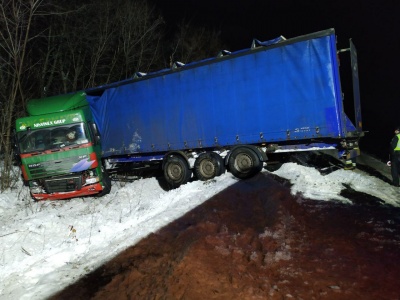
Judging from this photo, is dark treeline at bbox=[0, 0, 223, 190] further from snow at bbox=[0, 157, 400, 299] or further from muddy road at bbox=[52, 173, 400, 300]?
muddy road at bbox=[52, 173, 400, 300]

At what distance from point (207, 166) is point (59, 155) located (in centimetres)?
429

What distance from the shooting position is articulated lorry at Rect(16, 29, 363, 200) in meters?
8.16

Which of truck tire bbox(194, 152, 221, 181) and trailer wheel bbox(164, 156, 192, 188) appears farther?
trailer wheel bbox(164, 156, 192, 188)

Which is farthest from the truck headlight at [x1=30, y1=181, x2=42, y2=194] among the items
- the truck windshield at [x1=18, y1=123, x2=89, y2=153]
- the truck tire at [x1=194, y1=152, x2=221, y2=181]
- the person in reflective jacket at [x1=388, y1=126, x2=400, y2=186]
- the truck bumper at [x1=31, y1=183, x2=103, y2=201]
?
the person in reflective jacket at [x1=388, y1=126, x2=400, y2=186]

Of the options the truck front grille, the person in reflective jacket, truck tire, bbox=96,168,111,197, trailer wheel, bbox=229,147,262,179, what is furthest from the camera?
truck tire, bbox=96,168,111,197

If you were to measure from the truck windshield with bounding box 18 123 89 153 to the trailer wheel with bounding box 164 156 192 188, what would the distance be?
2.56m

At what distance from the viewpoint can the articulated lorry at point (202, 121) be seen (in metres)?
8.16

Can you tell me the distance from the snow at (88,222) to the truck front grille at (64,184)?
0.40 meters

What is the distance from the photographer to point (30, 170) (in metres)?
9.96

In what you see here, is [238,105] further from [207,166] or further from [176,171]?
[176,171]

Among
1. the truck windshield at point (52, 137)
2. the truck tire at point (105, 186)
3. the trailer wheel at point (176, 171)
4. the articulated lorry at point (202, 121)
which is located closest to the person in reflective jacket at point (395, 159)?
the articulated lorry at point (202, 121)

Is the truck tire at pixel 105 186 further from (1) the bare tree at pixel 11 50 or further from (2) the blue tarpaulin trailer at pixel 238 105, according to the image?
(1) the bare tree at pixel 11 50

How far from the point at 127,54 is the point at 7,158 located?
40.2ft

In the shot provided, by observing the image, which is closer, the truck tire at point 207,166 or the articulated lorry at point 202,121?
the articulated lorry at point 202,121
